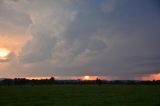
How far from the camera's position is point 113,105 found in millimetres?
35844

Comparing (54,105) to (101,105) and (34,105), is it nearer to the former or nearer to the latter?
(34,105)

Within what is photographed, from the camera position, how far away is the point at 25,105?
37.0m

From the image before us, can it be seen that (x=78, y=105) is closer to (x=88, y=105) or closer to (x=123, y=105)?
(x=88, y=105)

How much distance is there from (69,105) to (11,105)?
6.52 metres

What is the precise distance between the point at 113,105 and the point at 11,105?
11208 mm

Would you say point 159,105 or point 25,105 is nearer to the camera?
point 159,105

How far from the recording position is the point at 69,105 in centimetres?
3594

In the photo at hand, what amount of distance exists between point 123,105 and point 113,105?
1067 millimetres

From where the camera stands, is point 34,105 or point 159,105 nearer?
point 159,105

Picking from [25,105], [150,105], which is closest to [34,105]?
[25,105]

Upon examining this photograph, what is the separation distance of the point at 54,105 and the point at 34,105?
2.32 meters

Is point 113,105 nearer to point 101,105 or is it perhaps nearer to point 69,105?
point 101,105

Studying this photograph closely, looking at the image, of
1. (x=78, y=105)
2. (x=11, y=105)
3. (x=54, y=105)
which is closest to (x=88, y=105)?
(x=78, y=105)

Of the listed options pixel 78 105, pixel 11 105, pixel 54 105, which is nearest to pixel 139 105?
pixel 78 105
